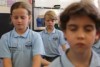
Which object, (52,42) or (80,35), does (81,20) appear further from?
(52,42)

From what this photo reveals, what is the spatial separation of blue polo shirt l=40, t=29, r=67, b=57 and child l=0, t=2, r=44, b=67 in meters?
0.95

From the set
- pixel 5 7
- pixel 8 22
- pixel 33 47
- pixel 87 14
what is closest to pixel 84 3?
pixel 87 14

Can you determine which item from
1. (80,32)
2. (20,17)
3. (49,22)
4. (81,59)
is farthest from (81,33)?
(49,22)

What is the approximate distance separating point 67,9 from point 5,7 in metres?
2.28

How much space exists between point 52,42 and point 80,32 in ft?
6.27

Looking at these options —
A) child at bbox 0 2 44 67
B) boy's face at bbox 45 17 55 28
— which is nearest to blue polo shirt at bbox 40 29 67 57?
boy's face at bbox 45 17 55 28

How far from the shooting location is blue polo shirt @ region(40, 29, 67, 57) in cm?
271

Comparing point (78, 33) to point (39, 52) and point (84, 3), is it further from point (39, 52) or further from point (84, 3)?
point (39, 52)

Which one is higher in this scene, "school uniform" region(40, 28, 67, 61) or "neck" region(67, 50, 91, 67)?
"neck" region(67, 50, 91, 67)

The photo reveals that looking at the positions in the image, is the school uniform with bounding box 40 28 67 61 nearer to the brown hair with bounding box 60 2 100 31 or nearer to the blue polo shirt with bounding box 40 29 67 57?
the blue polo shirt with bounding box 40 29 67 57

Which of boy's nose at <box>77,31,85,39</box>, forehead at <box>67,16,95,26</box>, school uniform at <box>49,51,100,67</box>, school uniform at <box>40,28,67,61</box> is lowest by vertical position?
school uniform at <box>40,28,67,61</box>

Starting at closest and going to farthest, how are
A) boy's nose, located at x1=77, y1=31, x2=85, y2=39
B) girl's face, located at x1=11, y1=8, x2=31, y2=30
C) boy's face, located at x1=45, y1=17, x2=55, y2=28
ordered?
boy's nose, located at x1=77, y1=31, x2=85, y2=39
girl's face, located at x1=11, y1=8, x2=31, y2=30
boy's face, located at x1=45, y1=17, x2=55, y2=28

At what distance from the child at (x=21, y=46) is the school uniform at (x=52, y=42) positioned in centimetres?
95

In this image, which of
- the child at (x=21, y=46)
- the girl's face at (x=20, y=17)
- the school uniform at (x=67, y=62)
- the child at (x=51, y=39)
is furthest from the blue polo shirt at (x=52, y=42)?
the school uniform at (x=67, y=62)
